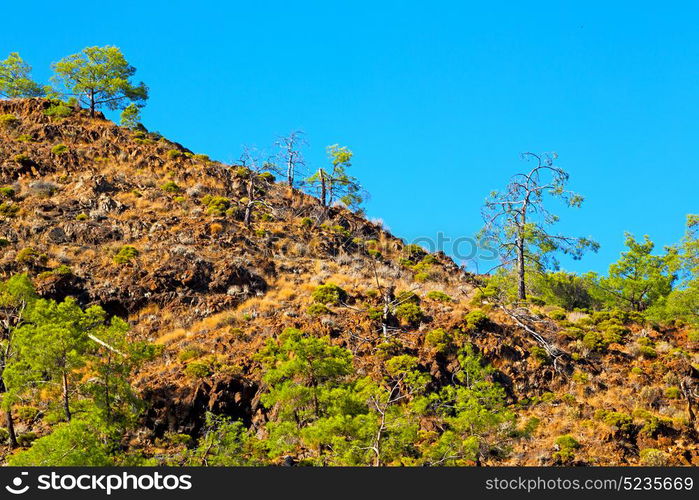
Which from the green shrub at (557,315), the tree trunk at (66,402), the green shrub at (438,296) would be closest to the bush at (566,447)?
the green shrub at (557,315)

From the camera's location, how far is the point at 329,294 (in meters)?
38.6

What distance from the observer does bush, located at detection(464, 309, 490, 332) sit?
3484 cm

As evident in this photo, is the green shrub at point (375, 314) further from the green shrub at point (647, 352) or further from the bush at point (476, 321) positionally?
the green shrub at point (647, 352)

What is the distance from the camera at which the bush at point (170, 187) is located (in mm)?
52272

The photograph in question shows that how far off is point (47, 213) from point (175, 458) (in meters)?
28.6

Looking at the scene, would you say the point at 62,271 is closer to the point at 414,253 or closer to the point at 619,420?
the point at 414,253

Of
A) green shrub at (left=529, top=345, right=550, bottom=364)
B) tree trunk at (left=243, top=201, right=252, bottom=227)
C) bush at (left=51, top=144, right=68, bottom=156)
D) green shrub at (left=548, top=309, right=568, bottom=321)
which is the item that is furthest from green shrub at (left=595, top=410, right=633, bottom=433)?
bush at (left=51, top=144, right=68, bottom=156)

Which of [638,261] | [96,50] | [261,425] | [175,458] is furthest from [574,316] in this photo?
[96,50]

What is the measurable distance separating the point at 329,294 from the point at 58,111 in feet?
112

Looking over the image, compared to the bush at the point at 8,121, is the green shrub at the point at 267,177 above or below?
below

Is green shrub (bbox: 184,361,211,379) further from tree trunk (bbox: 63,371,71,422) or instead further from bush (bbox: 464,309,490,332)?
bush (bbox: 464,309,490,332)

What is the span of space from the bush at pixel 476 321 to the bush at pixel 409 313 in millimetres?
2221

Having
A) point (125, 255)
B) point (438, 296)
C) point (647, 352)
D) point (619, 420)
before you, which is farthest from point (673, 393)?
point (125, 255)
